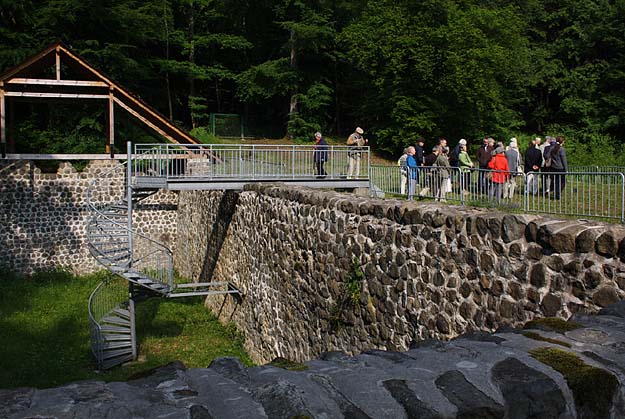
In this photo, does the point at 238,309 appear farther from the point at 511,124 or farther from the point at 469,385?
the point at 511,124

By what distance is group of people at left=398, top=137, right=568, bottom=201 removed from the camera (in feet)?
29.2

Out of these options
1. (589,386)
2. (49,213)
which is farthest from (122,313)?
(589,386)

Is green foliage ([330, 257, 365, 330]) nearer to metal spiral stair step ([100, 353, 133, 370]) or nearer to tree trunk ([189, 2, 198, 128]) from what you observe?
metal spiral stair step ([100, 353, 133, 370])

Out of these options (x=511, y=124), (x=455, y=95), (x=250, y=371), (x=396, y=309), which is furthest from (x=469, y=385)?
(x=511, y=124)

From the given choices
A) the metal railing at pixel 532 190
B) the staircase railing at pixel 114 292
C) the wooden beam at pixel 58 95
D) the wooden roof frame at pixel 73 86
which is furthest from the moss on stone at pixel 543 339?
the wooden beam at pixel 58 95

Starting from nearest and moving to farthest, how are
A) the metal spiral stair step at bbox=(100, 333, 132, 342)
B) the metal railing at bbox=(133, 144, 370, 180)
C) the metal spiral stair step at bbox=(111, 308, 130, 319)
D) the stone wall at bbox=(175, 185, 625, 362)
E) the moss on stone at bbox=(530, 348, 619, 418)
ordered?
the moss on stone at bbox=(530, 348, 619, 418)
the stone wall at bbox=(175, 185, 625, 362)
the metal spiral stair step at bbox=(100, 333, 132, 342)
the metal railing at bbox=(133, 144, 370, 180)
the metal spiral stair step at bbox=(111, 308, 130, 319)

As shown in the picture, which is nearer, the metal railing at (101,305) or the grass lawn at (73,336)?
the grass lawn at (73,336)

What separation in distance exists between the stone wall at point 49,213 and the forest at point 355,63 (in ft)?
21.5

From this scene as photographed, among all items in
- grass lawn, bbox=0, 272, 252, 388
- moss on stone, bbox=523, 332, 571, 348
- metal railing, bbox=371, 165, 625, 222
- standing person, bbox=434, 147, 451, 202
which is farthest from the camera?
grass lawn, bbox=0, 272, 252, 388

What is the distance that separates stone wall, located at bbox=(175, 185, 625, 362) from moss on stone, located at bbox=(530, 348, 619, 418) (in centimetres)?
162

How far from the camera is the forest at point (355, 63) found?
3036cm

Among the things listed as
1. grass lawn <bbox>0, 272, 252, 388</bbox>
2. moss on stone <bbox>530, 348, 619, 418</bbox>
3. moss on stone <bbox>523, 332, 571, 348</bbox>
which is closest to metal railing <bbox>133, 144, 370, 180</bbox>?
grass lawn <bbox>0, 272, 252, 388</bbox>

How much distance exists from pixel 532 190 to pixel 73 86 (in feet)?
53.4

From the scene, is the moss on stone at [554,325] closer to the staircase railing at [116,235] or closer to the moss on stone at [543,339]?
the moss on stone at [543,339]
